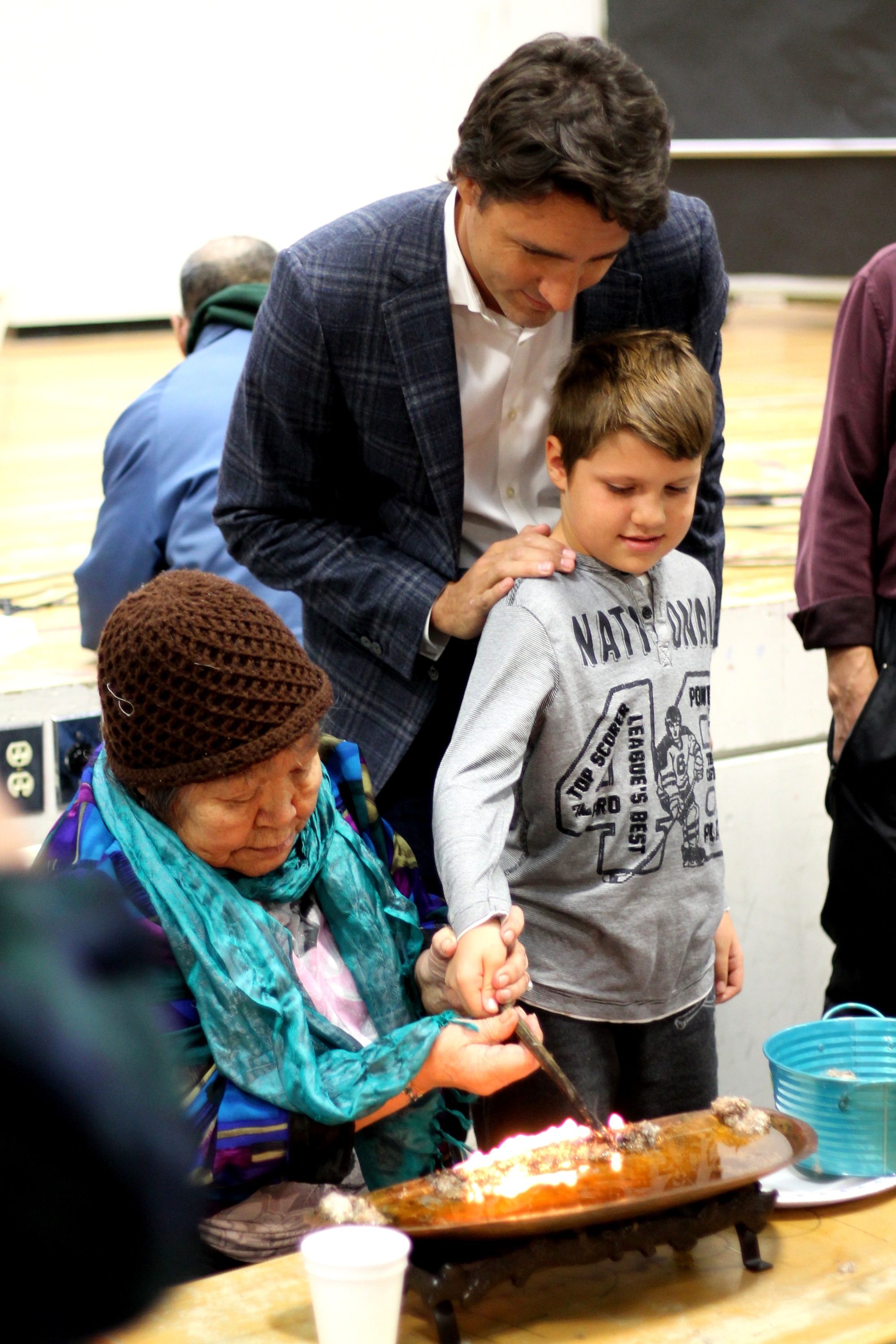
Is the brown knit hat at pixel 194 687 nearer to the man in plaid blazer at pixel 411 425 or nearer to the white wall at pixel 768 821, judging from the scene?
the man in plaid blazer at pixel 411 425

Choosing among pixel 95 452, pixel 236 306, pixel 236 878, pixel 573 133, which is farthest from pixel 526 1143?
pixel 95 452

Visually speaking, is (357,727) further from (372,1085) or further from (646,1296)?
(646,1296)

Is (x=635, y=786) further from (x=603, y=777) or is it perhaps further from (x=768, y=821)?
(x=768, y=821)

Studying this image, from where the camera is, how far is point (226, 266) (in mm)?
3344

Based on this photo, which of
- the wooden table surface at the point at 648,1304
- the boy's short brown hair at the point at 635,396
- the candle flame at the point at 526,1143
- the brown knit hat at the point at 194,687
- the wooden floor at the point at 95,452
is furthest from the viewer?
the wooden floor at the point at 95,452

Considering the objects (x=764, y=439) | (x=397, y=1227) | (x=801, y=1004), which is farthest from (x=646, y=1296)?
(x=764, y=439)

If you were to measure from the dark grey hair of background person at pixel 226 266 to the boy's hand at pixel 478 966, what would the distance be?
2189 mm

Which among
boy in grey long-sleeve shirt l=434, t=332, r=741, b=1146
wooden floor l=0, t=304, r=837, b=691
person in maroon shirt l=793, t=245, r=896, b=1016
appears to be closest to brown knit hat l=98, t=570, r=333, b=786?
boy in grey long-sleeve shirt l=434, t=332, r=741, b=1146

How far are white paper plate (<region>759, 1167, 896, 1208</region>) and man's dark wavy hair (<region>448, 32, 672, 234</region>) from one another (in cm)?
96

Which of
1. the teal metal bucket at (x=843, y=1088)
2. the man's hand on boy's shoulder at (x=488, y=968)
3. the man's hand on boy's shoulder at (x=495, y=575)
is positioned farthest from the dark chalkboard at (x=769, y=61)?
the man's hand on boy's shoulder at (x=488, y=968)

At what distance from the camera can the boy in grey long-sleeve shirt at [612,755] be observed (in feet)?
5.37

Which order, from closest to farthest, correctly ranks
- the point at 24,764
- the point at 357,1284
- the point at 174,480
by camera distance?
the point at 357,1284, the point at 24,764, the point at 174,480

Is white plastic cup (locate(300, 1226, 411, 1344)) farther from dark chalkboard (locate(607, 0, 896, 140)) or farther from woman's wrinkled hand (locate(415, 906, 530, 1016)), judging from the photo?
dark chalkboard (locate(607, 0, 896, 140))

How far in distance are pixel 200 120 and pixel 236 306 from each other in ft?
19.3
